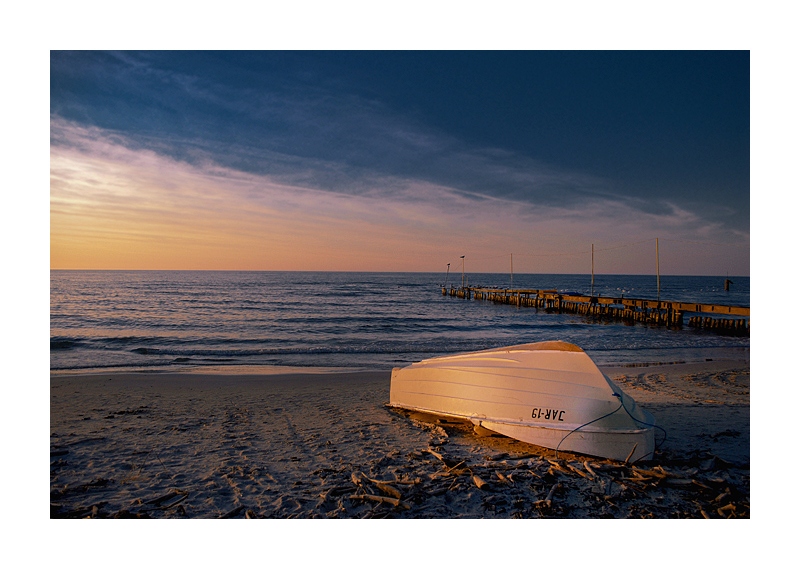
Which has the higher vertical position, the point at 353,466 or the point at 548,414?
the point at 548,414

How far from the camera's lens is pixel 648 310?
28859mm

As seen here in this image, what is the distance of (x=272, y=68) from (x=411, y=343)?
1154 cm

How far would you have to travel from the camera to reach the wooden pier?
20.0 metres

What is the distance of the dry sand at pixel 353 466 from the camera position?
11.6ft

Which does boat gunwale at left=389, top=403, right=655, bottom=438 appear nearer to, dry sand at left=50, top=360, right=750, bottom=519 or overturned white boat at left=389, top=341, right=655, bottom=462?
overturned white boat at left=389, top=341, right=655, bottom=462

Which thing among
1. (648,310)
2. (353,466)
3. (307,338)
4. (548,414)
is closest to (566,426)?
(548,414)

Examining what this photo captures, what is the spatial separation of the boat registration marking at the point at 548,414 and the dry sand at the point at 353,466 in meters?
0.33

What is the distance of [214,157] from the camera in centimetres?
1061

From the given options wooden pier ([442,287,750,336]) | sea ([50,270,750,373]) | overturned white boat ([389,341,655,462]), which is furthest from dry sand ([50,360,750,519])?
wooden pier ([442,287,750,336])

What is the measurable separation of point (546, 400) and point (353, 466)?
206 centimetres

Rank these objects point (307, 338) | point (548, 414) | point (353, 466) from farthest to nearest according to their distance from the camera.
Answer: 1. point (307, 338)
2. point (548, 414)
3. point (353, 466)

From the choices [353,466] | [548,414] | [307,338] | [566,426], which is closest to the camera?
[353,466]

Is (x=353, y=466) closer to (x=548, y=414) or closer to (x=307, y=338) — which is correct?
(x=548, y=414)
